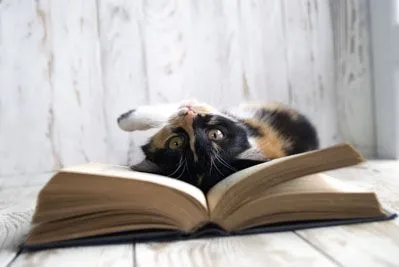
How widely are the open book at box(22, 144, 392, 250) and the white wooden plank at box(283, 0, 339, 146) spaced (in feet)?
3.18

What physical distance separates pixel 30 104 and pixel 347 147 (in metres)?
1.15

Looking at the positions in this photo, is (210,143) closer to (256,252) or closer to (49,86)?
(256,252)

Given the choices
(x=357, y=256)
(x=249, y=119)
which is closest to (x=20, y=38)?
(x=249, y=119)

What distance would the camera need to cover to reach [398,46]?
162cm

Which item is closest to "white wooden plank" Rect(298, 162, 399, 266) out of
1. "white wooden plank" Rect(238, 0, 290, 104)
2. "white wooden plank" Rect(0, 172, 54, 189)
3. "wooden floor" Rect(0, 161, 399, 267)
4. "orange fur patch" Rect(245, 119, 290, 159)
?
"wooden floor" Rect(0, 161, 399, 267)

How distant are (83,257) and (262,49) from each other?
1.18 m

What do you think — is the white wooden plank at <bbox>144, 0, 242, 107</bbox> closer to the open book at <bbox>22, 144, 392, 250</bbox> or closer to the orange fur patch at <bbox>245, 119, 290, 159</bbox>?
the orange fur patch at <bbox>245, 119, 290, 159</bbox>

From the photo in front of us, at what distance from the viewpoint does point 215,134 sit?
3.62 feet

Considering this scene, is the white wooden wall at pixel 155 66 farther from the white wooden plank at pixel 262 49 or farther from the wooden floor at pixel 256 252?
the wooden floor at pixel 256 252

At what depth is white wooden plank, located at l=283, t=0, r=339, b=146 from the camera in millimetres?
1790

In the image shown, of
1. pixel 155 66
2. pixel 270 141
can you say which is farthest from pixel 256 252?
pixel 155 66

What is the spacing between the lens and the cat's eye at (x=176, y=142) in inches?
43.2


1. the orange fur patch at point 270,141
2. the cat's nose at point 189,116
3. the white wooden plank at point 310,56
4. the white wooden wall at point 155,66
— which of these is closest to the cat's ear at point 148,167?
the cat's nose at point 189,116

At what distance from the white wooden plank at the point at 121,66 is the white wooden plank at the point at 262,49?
340 mm
